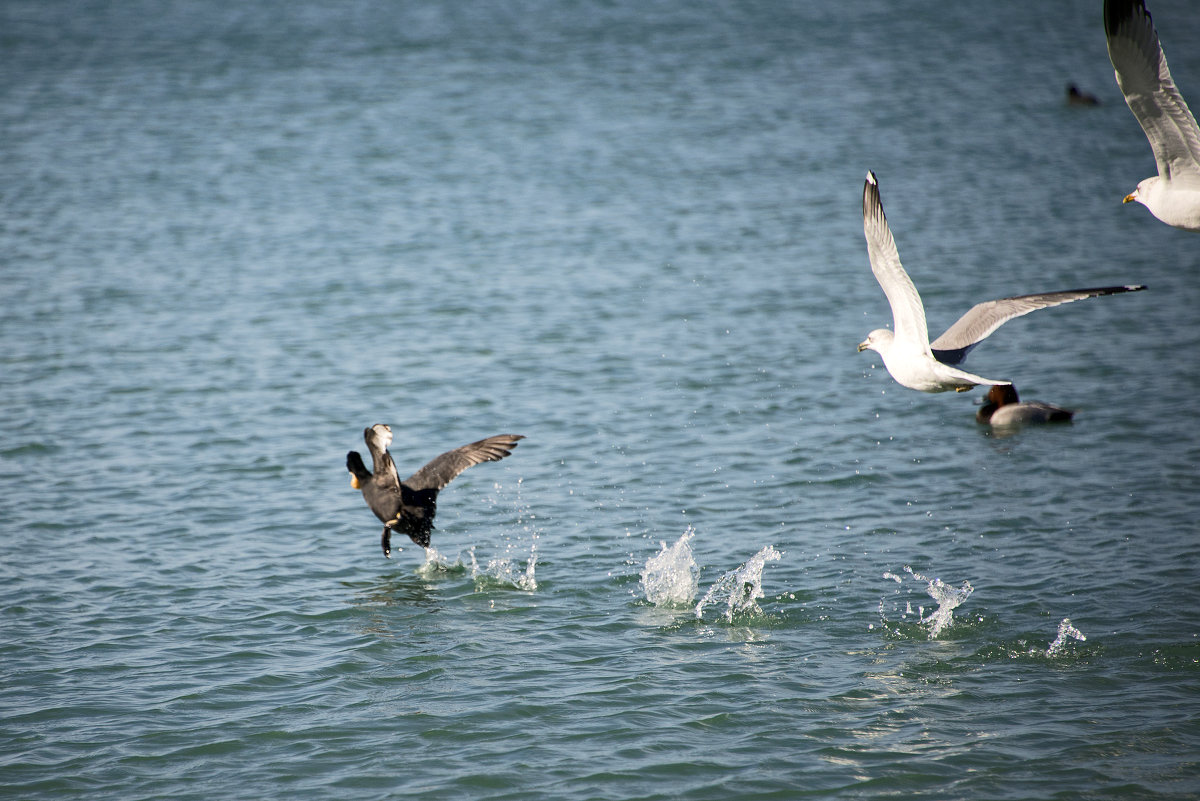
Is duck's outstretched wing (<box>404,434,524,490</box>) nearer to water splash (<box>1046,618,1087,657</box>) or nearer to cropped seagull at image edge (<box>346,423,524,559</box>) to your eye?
cropped seagull at image edge (<box>346,423,524,559</box>)

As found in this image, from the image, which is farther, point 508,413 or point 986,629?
point 508,413

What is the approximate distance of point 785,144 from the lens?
30453 millimetres

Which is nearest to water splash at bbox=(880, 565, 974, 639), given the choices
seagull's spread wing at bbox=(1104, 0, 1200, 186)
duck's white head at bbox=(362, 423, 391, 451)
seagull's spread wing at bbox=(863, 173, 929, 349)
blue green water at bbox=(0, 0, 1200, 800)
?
blue green water at bbox=(0, 0, 1200, 800)

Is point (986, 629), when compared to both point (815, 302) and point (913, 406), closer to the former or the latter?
point (913, 406)

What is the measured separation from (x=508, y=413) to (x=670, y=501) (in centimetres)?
328

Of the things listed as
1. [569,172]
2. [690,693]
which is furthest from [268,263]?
[690,693]

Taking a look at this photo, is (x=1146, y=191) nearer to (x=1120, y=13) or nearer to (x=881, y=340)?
(x=1120, y=13)

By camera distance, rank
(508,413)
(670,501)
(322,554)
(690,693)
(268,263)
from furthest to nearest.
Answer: (268,263) < (508,413) < (670,501) < (322,554) < (690,693)

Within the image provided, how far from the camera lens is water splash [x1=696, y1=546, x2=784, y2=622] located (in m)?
9.27

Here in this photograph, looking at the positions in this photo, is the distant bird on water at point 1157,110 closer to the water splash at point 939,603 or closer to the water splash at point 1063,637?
the water splash at point 1063,637

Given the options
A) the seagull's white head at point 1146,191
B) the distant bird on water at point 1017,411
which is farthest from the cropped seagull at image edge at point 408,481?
the distant bird on water at point 1017,411

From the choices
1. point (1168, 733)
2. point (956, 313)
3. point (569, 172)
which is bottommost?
point (1168, 733)

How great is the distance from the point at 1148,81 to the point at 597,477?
21.7 feet

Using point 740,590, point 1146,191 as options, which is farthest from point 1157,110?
point 740,590
